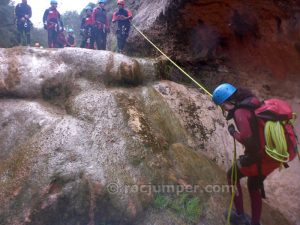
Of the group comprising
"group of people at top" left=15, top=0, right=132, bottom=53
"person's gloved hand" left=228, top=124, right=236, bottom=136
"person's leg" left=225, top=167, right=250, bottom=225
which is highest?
"group of people at top" left=15, top=0, right=132, bottom=53

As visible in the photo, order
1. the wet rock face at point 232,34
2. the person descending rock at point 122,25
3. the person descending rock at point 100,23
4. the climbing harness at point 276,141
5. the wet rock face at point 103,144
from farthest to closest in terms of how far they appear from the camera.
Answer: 1. the person descending rock at point 100,23
2. the person descending rock at point 122,25
3. the wet rock face at point 232,34
4. the wet rock face at point 103,144
5. the climbing harness at point 276,141

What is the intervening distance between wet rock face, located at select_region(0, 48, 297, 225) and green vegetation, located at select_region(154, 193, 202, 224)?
0.01m

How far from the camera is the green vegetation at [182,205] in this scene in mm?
4918

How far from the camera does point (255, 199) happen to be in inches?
196

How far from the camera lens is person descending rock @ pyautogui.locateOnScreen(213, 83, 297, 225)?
14.6 feet

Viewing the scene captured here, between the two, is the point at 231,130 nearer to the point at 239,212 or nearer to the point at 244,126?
the point at 244,126

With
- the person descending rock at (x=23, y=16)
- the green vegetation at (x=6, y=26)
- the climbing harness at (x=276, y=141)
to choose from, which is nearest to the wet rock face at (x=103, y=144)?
the climbing harness at (x=276, y=141)

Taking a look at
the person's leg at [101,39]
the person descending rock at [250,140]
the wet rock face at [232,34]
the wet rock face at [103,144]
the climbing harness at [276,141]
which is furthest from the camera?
the person's leg at [101,39]

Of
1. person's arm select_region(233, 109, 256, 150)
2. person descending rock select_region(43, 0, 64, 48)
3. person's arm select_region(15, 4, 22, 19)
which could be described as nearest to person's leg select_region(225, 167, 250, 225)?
person's arm select_region(233, 109, 256, 150)

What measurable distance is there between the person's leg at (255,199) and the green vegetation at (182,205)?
0.75m

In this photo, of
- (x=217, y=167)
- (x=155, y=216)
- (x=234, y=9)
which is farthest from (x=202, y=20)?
(x=155, y=216)

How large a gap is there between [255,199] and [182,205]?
1040 mm

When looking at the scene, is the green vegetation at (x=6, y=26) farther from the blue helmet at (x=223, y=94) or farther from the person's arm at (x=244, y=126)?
the person's arm at (x=244, y=126)

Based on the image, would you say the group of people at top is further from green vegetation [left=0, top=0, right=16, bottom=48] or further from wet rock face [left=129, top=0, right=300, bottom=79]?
green vegetation [left=0, top=0, right=16, bottom=48]
